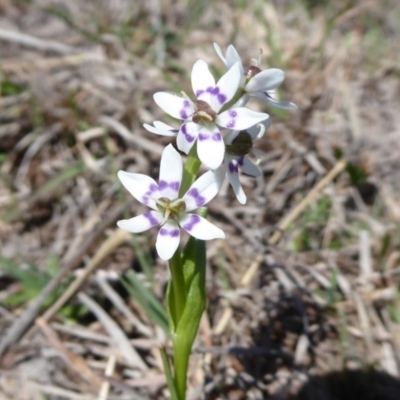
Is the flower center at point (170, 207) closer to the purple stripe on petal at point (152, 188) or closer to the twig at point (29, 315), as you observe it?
the purple stripe on petal at point (152, 188)

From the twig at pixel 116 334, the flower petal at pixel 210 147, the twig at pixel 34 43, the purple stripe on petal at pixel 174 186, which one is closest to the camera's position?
the flower petal at pixel 210 147

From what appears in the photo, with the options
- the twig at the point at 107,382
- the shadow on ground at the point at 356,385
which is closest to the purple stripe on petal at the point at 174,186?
the twig at the point at 107,382

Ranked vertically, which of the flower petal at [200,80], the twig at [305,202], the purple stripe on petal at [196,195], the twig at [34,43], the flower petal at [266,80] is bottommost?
the purple stripe on petal at [196,195]

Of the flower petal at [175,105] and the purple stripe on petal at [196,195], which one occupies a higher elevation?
the flower petal at [175,105]

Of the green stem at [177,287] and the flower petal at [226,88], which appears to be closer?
the flower petal at [226,88]

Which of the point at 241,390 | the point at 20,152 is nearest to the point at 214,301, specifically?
the point at 241,390

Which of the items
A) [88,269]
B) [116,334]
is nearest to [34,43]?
[88,269]

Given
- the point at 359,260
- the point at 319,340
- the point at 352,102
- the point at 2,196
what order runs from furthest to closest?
the point at 352,102 < the point at 2,196 < the point at 359,260 < the point at 319,340

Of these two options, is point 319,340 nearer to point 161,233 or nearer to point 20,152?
point 161,233

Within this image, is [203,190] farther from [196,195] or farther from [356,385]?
[356,385]
